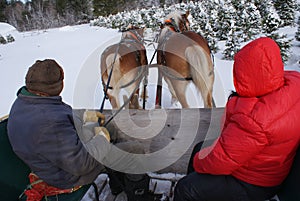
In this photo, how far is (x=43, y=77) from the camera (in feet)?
3.88

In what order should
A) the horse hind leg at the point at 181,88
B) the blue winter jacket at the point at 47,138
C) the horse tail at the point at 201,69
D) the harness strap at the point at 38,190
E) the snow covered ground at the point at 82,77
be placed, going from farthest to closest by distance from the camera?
1. the snow covered ground at the point at 82,77
2. the horse hind leg at the point at 181,88
3. the horse tail at the point at 201,69
4. the harness strap at the point at 38,190
5. the blue winter jacket at the point at 47,138

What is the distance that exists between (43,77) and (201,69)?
1819mm

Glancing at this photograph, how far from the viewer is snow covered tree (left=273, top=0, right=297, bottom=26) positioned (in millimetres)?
7668

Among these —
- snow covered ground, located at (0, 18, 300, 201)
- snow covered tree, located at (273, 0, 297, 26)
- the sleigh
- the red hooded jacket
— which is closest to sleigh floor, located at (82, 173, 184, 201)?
the sleigh

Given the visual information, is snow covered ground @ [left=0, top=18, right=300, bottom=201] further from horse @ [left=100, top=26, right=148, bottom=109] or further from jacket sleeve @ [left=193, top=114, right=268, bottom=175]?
jacket sleeve @ [left=193, top=114, right=268, bottom=175]

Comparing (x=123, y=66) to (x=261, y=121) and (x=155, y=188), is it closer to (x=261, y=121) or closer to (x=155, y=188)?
(x=155, y=188)

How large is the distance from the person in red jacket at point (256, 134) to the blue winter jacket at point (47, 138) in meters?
0.72

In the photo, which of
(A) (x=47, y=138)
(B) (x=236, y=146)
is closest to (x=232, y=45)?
(B) (x=236, y=146)

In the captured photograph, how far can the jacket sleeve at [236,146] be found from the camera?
1.04m

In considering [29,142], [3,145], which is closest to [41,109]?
[29,142]

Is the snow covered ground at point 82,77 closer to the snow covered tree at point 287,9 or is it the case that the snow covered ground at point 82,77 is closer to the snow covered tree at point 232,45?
the snow covered tree at point 232,45

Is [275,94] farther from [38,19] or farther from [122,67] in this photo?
[38,19]

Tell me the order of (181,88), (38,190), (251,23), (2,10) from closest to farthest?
(38,190) < (181,88) < (251,23) < (2,10)

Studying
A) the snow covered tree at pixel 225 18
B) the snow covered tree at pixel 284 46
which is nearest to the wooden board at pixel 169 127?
the snow covered tree at pixel 284 46
